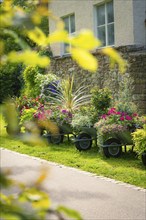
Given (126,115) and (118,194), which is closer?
(118,194)

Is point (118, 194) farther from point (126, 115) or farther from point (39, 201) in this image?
point (39, 201)

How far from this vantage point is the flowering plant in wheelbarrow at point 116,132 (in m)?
7.88

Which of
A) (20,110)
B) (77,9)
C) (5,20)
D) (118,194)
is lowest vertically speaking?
(118,194)

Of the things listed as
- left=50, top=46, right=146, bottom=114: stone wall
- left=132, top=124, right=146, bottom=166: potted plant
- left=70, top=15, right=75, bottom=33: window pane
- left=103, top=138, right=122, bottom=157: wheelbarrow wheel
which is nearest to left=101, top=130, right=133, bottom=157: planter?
left=103, top=138, right=122, bottom=157: wheelbarrow wheel

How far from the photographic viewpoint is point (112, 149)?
800 centimetres

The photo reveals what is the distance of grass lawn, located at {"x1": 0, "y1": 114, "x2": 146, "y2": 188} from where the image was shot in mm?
6484

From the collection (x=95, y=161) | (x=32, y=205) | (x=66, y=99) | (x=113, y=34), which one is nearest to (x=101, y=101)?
(x=95, y=161)

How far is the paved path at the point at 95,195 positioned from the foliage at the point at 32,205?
3.18 meters

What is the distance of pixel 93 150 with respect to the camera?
352 inches

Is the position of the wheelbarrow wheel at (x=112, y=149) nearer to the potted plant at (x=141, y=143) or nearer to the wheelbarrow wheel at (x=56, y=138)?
the potted plant at (x=141, y=143)

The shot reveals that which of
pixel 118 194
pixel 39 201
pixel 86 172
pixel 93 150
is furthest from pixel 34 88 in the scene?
pixel 39 201

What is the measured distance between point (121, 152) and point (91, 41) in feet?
25.0

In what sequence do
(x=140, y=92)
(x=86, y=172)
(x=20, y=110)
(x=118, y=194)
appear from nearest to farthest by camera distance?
(x=118, y=194), (x=86, y=172), (x=140, y=92), (x=20, y=110)

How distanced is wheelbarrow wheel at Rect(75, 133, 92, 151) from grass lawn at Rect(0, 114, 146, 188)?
0.41 ft
